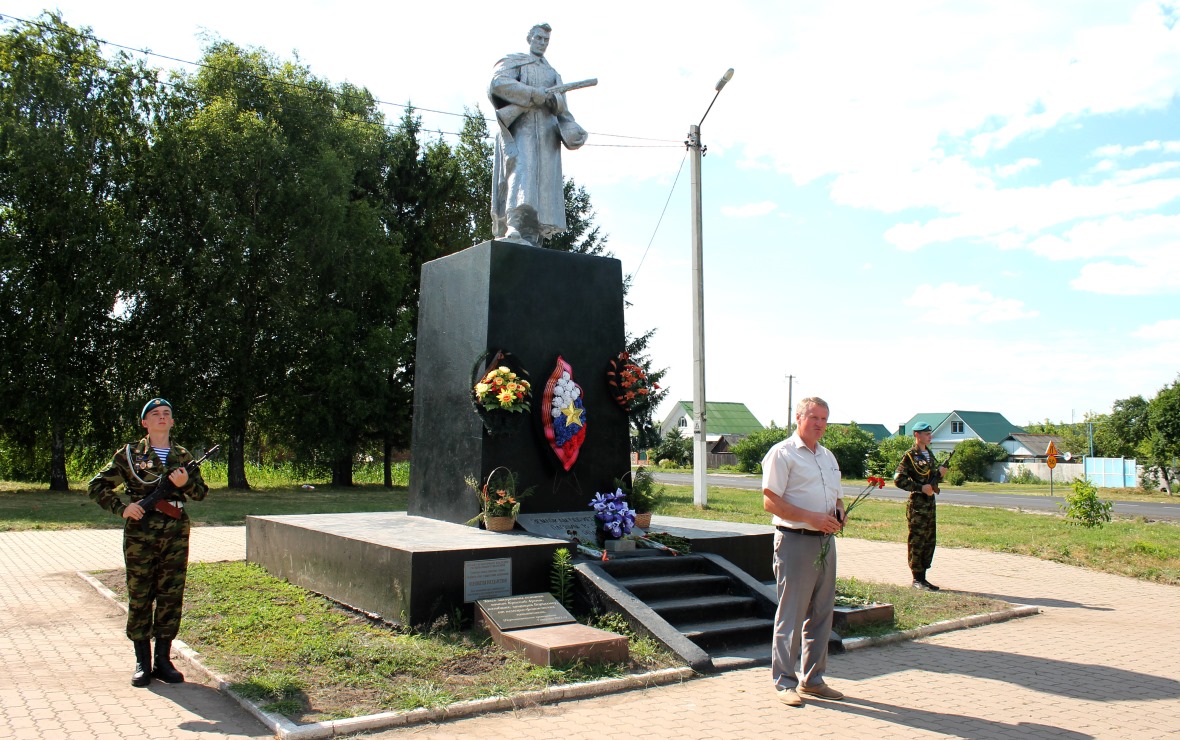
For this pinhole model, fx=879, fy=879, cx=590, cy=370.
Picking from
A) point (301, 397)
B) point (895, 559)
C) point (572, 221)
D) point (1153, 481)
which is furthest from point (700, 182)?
point (1153, 481)

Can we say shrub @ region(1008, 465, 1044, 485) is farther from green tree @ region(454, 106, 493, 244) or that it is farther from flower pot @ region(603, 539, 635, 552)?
flower pot @ region(603, 539, 635, 552)

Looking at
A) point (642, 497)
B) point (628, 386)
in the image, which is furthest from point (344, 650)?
point (628, 386)

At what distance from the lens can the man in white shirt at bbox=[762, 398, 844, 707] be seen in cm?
509

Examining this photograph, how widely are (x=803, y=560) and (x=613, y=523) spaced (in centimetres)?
246

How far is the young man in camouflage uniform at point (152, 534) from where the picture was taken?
208 inches

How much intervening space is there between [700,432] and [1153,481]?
26.2m

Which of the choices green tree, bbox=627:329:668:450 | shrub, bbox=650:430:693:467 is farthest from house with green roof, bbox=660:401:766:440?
green tree, bbox=627:329:668:450

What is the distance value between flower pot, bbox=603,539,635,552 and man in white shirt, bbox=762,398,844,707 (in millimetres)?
2287

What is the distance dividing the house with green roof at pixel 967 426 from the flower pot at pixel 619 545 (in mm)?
54865

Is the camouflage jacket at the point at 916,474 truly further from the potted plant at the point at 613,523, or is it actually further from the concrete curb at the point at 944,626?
the potted plant at the point at 613,523

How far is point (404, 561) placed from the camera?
248 inches

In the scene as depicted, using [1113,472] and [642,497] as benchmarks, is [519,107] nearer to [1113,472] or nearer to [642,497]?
[642,497]

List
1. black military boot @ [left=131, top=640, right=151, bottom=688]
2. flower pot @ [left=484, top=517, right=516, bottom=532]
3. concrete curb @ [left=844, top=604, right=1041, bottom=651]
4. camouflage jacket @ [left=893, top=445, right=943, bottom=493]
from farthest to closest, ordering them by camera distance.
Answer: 1. camouflage jacket @ [left=893, top=445, right=943, bottom=493]
2. flower pot @ [left=484, top=517, right=516, bottom=532]
3. concrete curb @ [left=844, top=604, right=1041, bottom=651]
4. black military boot @ [left=131, top=640, right=151, bottom=688]

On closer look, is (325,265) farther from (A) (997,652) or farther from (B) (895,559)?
(A) (997,652)
